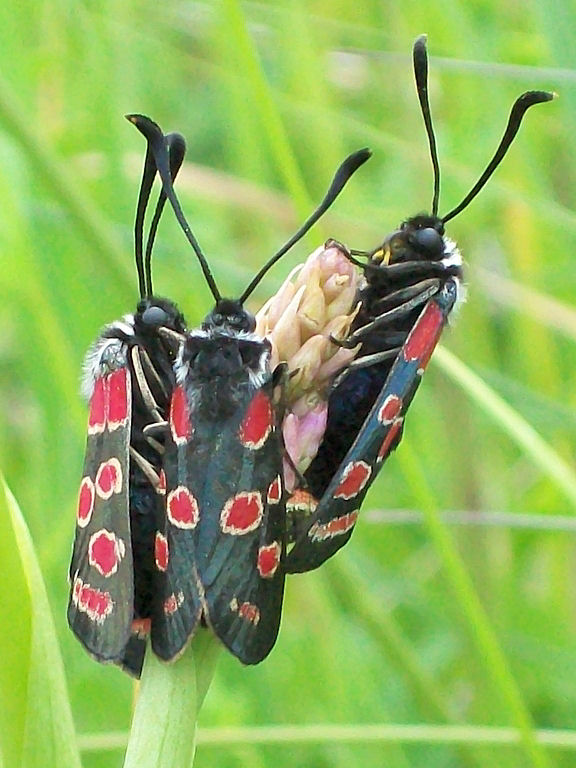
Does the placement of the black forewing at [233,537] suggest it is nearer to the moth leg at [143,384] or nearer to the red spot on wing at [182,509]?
the red spot on wing at [182,509]

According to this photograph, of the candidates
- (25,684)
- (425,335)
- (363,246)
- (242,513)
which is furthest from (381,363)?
(363,246)

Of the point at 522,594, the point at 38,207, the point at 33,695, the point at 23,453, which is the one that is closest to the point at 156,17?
the point at 38,207

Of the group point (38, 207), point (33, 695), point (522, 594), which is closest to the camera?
point (33, 695)

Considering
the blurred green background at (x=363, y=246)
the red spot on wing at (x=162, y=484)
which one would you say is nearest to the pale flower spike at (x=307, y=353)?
the red spot on wing at (x=162, y=484)

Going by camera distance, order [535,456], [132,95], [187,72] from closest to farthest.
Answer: [535,456] < [132,95] < [187,72]

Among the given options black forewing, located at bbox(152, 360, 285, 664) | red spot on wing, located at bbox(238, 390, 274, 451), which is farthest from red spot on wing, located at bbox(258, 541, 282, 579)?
red spot on wing, located at bbox(238, 390, 274, 451)

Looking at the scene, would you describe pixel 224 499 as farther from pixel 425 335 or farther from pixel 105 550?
pixel 425 335

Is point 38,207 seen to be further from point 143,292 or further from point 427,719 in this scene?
point 427,719
